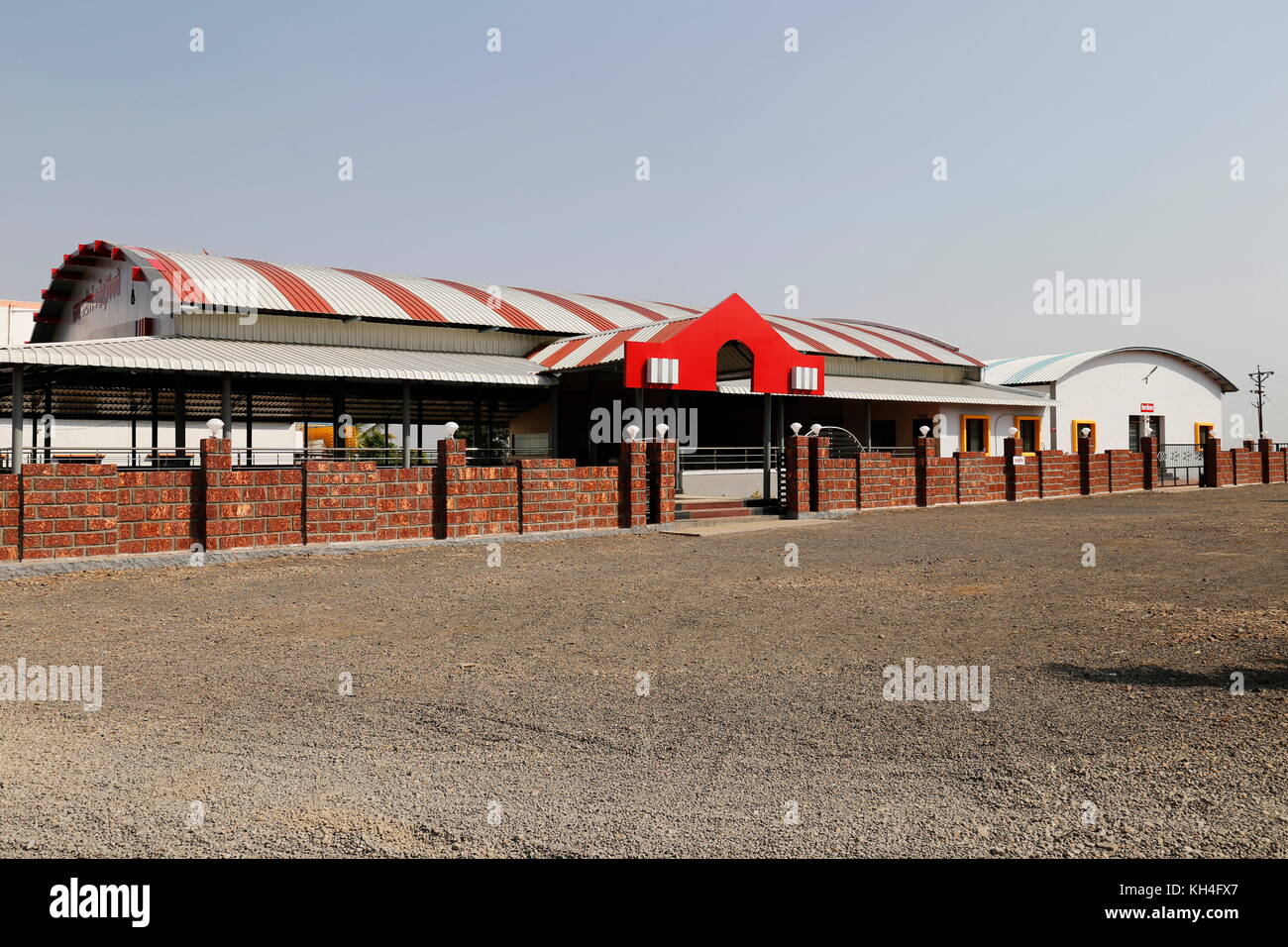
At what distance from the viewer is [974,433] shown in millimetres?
33531

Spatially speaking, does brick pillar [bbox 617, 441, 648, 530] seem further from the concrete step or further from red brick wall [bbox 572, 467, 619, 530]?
the concrete step

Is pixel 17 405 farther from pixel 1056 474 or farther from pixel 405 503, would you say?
pixel 1056 474

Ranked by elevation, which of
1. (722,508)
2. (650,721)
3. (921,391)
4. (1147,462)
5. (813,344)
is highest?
(813,344)

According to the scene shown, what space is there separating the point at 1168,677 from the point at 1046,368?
34639mm

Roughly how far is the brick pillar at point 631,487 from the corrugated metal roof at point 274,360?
5033mm

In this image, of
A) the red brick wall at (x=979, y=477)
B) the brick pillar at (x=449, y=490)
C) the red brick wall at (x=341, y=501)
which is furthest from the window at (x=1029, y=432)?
the red brick wall at (x=341, y=501)

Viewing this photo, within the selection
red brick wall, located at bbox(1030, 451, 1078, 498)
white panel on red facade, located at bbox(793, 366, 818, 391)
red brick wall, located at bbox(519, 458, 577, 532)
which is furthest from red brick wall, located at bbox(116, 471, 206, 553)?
red brick wall, located at bbox(1030, 451, 1078, 498)

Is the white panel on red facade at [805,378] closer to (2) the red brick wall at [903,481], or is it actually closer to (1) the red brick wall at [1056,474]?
(2) the red brick wall at [903,481]

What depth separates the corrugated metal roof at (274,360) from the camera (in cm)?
1742

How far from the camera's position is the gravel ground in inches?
146

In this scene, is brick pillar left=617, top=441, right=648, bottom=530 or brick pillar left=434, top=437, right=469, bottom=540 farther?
brick pillar left=617, top=441, right=648, bottom=530

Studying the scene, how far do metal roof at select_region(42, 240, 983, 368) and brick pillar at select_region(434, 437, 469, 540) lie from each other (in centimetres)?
804

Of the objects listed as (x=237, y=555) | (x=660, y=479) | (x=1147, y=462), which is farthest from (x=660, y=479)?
(x=1147, y=462)
